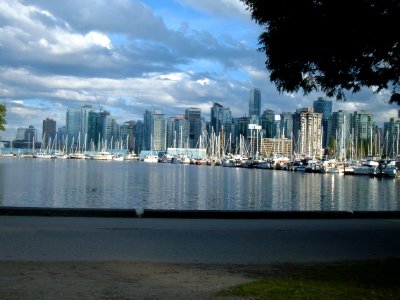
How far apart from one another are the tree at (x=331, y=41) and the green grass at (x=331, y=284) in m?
4.21

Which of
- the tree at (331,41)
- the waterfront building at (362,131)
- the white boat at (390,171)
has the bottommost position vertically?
the white boat at (390,171)

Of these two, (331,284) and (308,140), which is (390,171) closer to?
(308,140)

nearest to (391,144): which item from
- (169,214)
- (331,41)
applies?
(169,214)

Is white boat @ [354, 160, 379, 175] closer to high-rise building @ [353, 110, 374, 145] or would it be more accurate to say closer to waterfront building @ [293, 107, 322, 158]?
waterfront building @ [293, 107, 322, 158]

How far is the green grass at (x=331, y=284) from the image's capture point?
8.13 m

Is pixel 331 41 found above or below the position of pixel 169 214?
above

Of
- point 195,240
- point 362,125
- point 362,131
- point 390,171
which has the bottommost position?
point 390,171

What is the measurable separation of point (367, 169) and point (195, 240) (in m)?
111

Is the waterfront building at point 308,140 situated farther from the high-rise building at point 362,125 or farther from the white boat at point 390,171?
the white boat at point 390,171

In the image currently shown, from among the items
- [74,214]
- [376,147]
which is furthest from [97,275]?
[376,147]

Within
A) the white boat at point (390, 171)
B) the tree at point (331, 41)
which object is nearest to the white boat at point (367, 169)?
the white boat at point (390, 171)

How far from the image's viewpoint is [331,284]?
8.84 meters

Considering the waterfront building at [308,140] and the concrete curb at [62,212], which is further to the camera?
the waterfront building at [308,140]

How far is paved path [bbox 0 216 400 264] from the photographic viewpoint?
38.9ft
